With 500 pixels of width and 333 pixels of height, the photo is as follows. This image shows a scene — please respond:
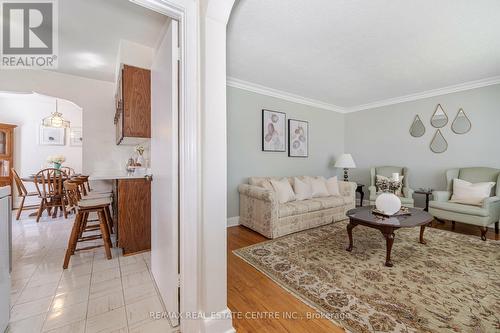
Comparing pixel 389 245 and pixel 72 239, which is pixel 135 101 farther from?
pixel 389 245

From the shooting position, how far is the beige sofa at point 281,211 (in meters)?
2.91

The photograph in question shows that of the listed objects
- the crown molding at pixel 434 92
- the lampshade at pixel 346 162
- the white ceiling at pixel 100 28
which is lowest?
the lampshade at pixel 346 162

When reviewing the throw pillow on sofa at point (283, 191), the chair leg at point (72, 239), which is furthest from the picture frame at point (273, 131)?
the chair leg at point (72, 239)

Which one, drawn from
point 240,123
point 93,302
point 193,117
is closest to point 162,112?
point 193,117

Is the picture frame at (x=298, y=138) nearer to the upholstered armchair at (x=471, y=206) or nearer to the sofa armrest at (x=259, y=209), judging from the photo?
the sofa armrest at (x=259, y=209)

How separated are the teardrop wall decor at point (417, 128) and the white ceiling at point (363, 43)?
2.12 feet

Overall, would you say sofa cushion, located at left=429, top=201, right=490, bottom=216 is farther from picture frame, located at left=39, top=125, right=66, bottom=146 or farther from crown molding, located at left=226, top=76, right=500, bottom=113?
picture frame, located at left=39, top=125, right=66, bottom=146

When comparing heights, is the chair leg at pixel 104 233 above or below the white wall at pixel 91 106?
below

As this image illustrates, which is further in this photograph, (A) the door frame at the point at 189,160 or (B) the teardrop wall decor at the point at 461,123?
(B) the teardrop wall decor at the point at 461,123

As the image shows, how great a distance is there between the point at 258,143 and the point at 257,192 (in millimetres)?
1171

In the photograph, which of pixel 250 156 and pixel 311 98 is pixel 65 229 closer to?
pixel 250 156

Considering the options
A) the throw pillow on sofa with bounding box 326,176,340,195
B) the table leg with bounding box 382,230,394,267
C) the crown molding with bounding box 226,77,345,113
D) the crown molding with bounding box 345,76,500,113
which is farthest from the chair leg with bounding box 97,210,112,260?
the crown molding with bounding box 345,76,500,113

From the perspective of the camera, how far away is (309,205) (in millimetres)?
3277

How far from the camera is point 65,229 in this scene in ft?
10.6
